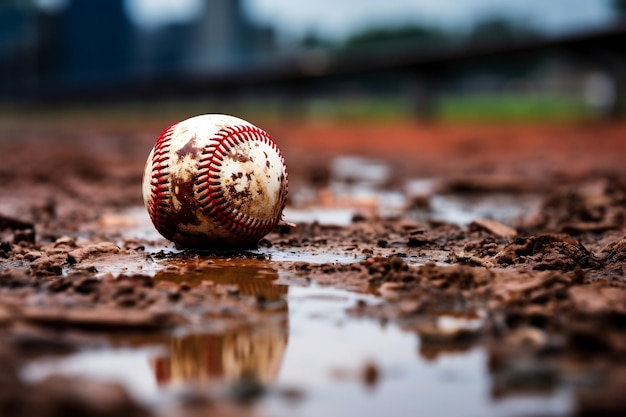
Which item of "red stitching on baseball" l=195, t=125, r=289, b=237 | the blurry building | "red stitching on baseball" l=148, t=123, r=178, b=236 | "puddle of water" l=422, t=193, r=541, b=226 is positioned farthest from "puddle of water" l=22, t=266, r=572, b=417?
the blurry building

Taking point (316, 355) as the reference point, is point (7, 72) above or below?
above

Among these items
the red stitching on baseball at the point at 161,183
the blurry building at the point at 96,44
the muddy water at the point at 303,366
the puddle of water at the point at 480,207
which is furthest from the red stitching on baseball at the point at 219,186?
the blurry building at the point at 96,44

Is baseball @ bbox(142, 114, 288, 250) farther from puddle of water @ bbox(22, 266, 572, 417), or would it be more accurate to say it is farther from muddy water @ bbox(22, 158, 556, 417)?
puddle of water @ bbox(22, 266, 572, 417)

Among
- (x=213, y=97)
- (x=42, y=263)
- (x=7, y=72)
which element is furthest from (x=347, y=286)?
(x=7, y=72)

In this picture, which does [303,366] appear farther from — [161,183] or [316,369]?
[161,183]

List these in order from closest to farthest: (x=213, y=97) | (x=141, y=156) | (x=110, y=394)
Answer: (x=110, y=394)
(x=141, y=156)
(x=213, y=97)

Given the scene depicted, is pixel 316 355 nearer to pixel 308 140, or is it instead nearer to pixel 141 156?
pixel 141 156

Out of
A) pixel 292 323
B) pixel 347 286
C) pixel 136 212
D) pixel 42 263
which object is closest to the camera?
pixel 292 323

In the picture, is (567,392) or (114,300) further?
(114,300)
